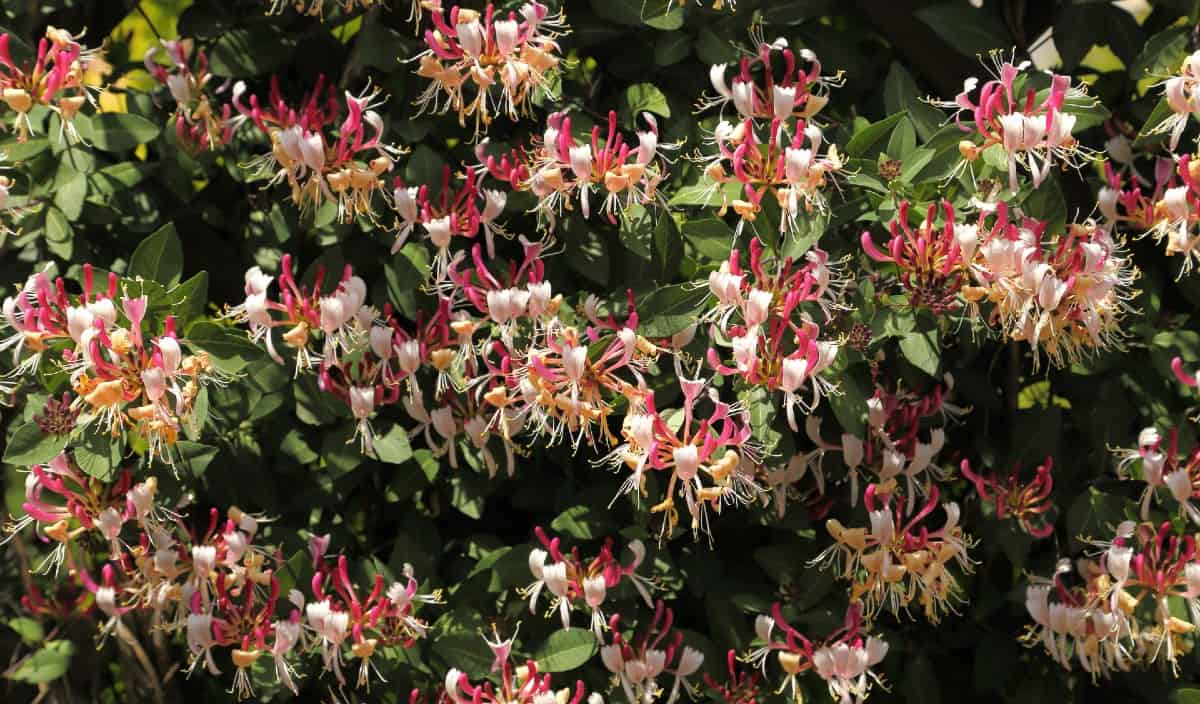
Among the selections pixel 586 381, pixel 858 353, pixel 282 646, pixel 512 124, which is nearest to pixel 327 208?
pixel 512 124

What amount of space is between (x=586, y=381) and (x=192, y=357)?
477 millimetres

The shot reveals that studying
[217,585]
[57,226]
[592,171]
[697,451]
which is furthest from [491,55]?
[217,585]

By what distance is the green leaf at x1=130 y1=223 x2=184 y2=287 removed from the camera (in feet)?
5.65

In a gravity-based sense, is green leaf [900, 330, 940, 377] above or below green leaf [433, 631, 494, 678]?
above

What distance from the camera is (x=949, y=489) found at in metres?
2.11

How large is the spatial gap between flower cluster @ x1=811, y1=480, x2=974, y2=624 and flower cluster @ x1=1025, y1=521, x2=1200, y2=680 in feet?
0.53

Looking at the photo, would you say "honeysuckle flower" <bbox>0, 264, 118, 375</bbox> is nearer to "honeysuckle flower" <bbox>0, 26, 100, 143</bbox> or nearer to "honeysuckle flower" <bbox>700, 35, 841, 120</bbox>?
"honeysuckle flower" <bbox>0, 26, 100, 143</bbox>

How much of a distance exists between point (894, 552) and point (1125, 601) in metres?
0.31

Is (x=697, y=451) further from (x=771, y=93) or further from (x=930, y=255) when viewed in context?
(x=771, y=93)

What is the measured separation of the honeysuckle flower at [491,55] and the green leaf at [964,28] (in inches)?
22.3

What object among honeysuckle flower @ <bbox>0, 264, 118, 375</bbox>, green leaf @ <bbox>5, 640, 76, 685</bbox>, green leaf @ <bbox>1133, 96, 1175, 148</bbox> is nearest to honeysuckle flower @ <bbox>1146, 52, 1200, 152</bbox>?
green leaf @ <bbox>1133, 96, 1175, 148</bbox>

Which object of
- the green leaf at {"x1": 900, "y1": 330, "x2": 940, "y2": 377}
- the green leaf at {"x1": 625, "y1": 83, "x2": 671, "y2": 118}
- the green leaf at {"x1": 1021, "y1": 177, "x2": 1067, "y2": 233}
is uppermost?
the green leaf at {"x1": 625, "y1": 83, "x2": 671, "y2": 118}

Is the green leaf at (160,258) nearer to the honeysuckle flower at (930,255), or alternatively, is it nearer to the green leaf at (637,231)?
the green leaf at (637,231)

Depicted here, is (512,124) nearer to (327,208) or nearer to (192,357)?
(327,208)
